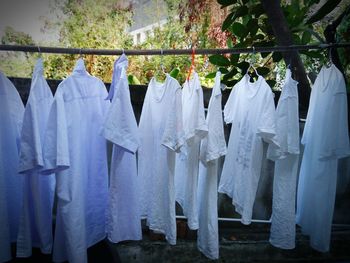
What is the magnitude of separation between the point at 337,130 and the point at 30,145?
2246mm

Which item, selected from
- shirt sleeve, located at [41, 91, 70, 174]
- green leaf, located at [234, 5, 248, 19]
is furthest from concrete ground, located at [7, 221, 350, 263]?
green leaf, located at [234, 5, 248, 19]

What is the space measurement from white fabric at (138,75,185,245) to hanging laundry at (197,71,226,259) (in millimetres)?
247

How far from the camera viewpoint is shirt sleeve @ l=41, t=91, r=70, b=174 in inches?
63.2

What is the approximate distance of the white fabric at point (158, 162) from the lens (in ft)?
6.18

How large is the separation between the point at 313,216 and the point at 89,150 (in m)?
1.99

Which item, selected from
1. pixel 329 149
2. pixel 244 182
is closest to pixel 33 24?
pixel 244 182

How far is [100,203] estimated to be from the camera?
2031 mm

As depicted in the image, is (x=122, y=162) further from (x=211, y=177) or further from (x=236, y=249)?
(x=236, y=249)

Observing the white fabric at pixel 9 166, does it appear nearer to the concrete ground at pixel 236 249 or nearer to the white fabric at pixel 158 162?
the white fabric at pixel 158 162

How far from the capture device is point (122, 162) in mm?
1839

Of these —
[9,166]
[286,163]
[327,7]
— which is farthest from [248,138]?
[9,166]

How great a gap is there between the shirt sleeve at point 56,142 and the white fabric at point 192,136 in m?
0.81

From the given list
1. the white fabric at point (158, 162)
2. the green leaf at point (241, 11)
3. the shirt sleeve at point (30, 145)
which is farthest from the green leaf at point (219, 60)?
the shirt sleeve at point (30, 145)

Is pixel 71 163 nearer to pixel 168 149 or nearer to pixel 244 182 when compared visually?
pixel 168 149
